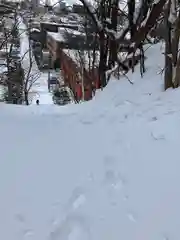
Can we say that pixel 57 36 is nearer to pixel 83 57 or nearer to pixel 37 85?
pixel 37 85

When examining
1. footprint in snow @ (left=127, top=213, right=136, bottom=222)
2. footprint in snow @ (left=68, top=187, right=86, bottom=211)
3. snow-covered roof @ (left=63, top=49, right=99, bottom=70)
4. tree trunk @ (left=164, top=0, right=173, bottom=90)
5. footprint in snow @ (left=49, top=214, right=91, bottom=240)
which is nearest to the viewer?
footprint in snow @ (left=49, top=214, right=91, bottom=240)

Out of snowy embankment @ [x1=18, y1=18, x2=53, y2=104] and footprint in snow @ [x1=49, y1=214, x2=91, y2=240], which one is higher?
footprint in snow @ [x1=49, y1=214, x2=91, y2=240]

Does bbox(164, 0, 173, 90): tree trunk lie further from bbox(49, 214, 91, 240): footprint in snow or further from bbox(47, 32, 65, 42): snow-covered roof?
bbox(47, 32, 65, 42): snow-covered roof

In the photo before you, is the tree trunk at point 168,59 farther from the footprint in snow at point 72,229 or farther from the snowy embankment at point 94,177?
the footprint in snow at point 72,229

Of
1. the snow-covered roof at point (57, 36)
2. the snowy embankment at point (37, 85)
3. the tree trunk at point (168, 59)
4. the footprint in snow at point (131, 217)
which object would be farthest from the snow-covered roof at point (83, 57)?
the footprint in snow at point (131, 217)

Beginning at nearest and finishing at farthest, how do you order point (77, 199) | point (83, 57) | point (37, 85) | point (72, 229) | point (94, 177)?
point (72, 229)
point (77, 199)
point (94, 177)
point (83, 57)
point (37, 85)

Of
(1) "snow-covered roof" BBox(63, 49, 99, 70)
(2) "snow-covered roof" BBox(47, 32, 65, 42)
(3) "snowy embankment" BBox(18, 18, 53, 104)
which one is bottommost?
(3) "snowy embankment" BBox(18, 18, 53, 104)

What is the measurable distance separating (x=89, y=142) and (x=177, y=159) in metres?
1.02

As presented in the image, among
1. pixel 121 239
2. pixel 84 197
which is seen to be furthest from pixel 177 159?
pixel 121 239

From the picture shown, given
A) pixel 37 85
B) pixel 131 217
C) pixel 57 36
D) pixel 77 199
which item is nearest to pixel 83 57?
pixel 57 36

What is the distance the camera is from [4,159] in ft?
11.0

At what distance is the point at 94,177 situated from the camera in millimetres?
2949

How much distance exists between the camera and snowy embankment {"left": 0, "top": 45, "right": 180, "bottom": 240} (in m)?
2.31

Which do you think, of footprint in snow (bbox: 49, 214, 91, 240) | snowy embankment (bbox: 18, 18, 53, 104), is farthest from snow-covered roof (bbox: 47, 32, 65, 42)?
footprint in snow (bbox: 49, 214, 91, 240)
